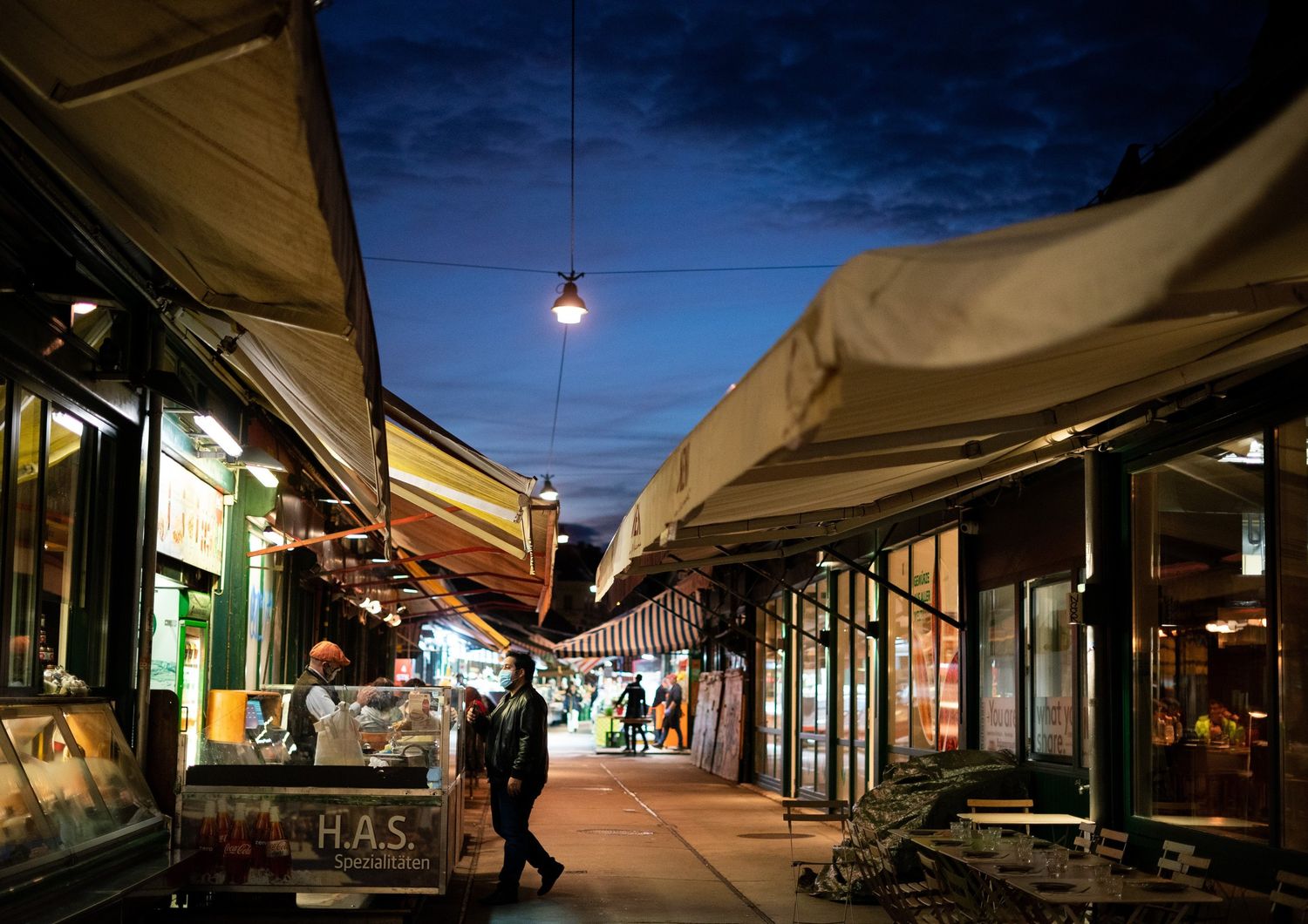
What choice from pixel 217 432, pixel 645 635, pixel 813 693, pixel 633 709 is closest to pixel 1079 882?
pixel 217 432

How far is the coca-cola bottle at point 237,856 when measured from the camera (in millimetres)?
7492

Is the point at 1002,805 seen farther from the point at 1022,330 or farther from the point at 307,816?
the point at 1022,330

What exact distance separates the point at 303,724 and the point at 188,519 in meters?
2.73

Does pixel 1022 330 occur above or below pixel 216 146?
below

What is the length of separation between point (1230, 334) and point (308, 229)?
114 inches

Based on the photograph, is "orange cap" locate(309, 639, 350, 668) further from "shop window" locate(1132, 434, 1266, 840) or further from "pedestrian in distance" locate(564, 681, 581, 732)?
"pedestrian in distance" locate(564, 681, 581, 732)

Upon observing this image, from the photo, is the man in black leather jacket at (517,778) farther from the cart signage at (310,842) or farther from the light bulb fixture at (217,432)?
the light bulb fixture at (217,432)

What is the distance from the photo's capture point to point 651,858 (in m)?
12.4

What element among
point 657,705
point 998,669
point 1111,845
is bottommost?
point 657,705

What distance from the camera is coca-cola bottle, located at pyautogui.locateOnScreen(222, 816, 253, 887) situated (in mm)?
7492

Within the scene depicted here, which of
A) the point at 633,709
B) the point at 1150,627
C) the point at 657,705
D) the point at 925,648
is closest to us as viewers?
the point at 1150,627

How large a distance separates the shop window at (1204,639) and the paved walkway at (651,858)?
2335mm

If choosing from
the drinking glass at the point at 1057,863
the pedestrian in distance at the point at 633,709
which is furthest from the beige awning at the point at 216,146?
the pedestrian in distance at the point at 633,709

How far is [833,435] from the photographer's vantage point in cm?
439
